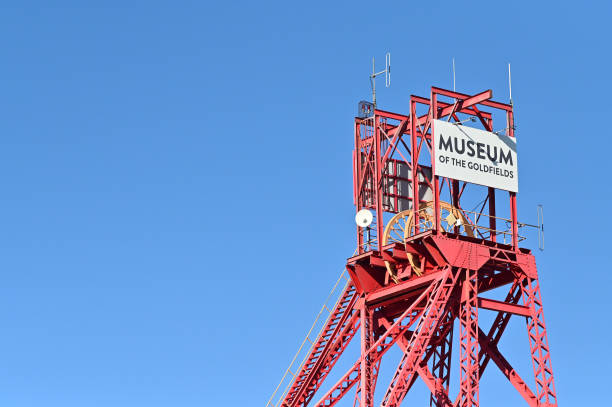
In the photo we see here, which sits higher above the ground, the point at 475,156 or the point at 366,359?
the point at 475,156

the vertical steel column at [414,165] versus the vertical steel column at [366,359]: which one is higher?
the vertical steel column at [414,165]

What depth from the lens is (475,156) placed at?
310ft

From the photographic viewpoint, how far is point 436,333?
311 feet

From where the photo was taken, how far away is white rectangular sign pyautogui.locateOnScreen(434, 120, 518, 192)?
307 ft

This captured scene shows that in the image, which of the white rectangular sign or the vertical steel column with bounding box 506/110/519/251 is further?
the vertical steel column with bounding box 506/110/519/251

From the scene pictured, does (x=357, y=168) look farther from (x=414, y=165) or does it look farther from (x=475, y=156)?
(x=475, y=156)

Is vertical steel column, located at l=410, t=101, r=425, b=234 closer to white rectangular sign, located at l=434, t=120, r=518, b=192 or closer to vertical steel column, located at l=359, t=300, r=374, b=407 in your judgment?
white rectangular sign, located at l=434, t=120, r=518, b=192

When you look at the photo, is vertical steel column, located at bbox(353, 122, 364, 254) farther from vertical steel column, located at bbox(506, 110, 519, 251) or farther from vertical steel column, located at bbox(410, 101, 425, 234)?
vertical steel column, located at bbox(506, 110, 519, 251)

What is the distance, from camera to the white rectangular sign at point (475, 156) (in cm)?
9350

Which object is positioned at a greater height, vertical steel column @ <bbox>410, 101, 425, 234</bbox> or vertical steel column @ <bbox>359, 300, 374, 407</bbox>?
vertical steel column @ <bbox>410, 101, 425, 234</bbox>

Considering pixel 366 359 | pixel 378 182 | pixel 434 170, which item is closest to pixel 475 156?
pixel 434 170

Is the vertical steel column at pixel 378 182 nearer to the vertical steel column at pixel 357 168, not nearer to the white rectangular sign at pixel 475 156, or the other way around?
the vertical steel column at pixel 357 168

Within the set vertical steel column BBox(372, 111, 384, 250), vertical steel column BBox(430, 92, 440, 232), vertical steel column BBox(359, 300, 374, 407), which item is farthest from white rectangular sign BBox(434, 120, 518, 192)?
vertical steel column BBox(359, 300, 374, 407)

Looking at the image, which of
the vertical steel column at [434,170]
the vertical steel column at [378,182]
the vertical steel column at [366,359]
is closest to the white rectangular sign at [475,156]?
the vertical steel column at [434,170]
